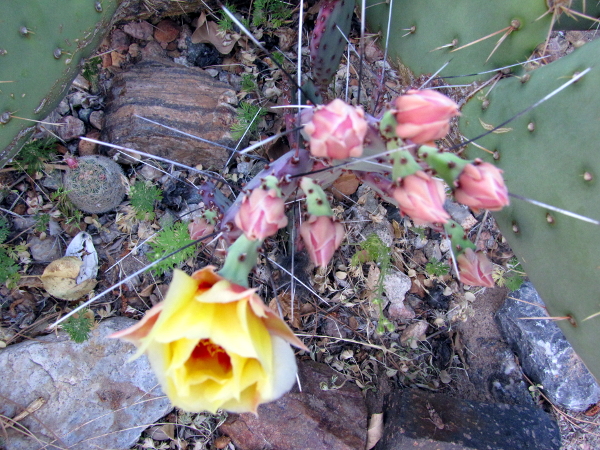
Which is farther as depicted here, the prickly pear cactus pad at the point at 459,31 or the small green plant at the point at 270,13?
the small green plant at the point at 270,13

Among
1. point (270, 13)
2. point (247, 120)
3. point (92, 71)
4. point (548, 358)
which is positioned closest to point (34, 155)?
point (92, 71)

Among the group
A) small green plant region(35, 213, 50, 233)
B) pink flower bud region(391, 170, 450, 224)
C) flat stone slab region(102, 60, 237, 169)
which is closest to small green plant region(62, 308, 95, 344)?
small green plant region(35, 213, 50, 233)

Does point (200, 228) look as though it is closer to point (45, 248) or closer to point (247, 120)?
point (247, 120)

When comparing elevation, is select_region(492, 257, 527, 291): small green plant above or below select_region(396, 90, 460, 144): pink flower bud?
below

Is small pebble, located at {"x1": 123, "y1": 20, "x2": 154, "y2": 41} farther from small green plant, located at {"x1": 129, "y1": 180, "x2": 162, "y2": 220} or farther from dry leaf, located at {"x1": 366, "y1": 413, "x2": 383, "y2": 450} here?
dry leaf, located at {"x1": 366, "y1": 413, "x2": 383, "y2": 450}

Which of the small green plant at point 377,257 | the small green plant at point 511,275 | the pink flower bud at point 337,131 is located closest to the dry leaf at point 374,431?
the small green plant at point 377,257

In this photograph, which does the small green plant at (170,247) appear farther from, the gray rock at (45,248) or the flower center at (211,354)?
the flower center at (211,354)

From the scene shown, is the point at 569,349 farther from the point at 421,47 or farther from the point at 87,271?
the point at 87,271
